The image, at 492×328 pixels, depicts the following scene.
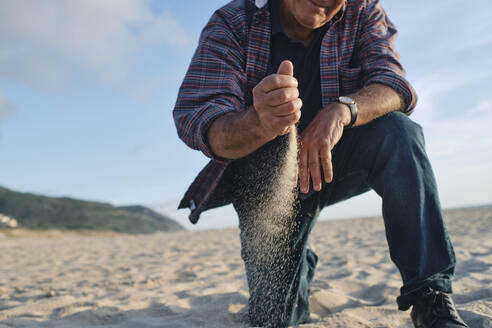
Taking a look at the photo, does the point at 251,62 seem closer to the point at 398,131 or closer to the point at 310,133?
the point at 310,133

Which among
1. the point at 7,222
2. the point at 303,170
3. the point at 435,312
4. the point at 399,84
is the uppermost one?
the point at 399,84

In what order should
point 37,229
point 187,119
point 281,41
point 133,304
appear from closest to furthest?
point 187,119 < point 281,41 < point 133,304 < point 37,229

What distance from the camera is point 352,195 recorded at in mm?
1954

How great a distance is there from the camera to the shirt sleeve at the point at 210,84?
1.51m

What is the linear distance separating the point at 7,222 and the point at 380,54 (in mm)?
17000

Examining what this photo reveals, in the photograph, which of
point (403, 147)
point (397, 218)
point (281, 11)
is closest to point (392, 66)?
point (403, 147)

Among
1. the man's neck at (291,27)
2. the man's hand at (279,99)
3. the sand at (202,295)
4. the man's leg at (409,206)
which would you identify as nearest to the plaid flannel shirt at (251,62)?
the man's neck at (291,27)

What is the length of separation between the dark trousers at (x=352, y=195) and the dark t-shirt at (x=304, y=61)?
290 mm

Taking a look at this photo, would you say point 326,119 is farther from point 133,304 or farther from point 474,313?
point 133,304

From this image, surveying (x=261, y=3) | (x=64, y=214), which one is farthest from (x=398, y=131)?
(x=64, y=214)

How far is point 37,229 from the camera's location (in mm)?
15344

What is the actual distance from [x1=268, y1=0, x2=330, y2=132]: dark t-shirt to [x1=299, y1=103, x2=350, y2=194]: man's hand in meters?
0.37

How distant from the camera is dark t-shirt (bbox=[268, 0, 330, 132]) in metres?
1.90

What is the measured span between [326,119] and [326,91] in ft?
1.24
